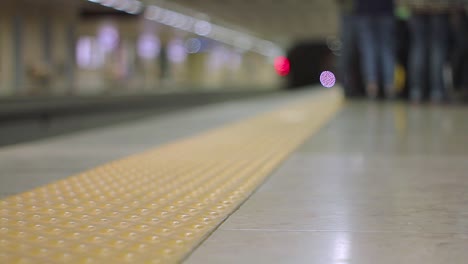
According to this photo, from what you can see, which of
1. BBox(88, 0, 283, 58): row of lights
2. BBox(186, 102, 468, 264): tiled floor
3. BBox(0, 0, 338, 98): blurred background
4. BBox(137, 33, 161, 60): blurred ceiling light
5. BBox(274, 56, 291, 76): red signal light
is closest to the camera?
BBox(186, 102, 468, 264): tiled floor

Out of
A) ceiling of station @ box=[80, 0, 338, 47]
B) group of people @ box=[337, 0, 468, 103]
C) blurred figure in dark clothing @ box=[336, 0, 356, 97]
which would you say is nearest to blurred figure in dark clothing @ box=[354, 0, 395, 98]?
group of people @ box=[337, 0, 468, 103]

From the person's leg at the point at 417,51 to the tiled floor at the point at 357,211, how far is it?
6570 mm

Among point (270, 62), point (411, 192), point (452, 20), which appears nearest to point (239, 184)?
point (411, 192)

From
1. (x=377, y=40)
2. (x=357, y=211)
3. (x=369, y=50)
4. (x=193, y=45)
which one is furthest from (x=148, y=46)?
(x=357, y=211)

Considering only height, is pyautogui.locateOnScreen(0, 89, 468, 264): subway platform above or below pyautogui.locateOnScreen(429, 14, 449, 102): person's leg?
below

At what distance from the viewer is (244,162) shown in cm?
557

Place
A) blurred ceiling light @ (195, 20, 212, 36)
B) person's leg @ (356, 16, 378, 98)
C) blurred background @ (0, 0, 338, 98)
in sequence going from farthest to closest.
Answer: blurred ceiling light @ (195, 20, 212, 36) → blurred background @ (0, 0, 338, 98) → person's leg @ (356, 16, 378, 98)

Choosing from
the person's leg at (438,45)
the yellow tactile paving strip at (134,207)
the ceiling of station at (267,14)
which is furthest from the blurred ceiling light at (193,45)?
the yellow tactile paving strip at (134,207)

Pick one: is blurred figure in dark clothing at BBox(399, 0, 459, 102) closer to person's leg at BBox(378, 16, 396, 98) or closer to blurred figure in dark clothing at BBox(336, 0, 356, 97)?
person's leg at BBox(378, 16, 396, 98)

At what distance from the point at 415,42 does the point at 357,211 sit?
33.9 feet

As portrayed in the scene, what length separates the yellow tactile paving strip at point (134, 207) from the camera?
2.61 meters

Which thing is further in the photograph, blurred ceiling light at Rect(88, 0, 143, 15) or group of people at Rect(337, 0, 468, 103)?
blurred ceiling light at Rect(88, 0, 143, 15)

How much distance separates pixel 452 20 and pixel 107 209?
10.7m

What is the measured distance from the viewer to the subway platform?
2.60 m
